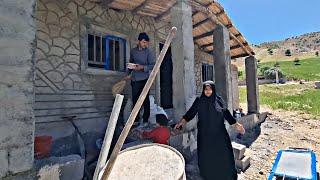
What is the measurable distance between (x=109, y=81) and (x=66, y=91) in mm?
1164

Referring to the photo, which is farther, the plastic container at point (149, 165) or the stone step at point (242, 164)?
the stone step at point (242, 164)

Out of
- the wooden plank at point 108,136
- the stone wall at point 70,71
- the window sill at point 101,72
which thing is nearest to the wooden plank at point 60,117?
the stone wall at point 70,71

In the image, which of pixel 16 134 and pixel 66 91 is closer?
pixel 16 134

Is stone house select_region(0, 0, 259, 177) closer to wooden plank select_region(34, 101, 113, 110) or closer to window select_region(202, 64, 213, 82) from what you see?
wooden plank select_region(34, 101, 113, 110)

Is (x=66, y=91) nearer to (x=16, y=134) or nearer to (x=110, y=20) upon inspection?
(x=110, y=20)

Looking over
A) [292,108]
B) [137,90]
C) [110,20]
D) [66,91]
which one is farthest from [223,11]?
[292,108]

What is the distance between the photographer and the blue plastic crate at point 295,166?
4.43m

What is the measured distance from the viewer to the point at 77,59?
5.43 metres

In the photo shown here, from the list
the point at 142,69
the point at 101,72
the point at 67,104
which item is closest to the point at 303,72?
the point at 101,72

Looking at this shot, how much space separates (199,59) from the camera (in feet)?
35.1

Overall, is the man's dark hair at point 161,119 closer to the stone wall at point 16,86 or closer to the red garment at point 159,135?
the red garment at point 159,135

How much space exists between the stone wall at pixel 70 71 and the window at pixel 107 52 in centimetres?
19

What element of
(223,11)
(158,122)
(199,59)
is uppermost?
(223,11)

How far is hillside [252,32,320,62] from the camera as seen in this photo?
71.2 m
